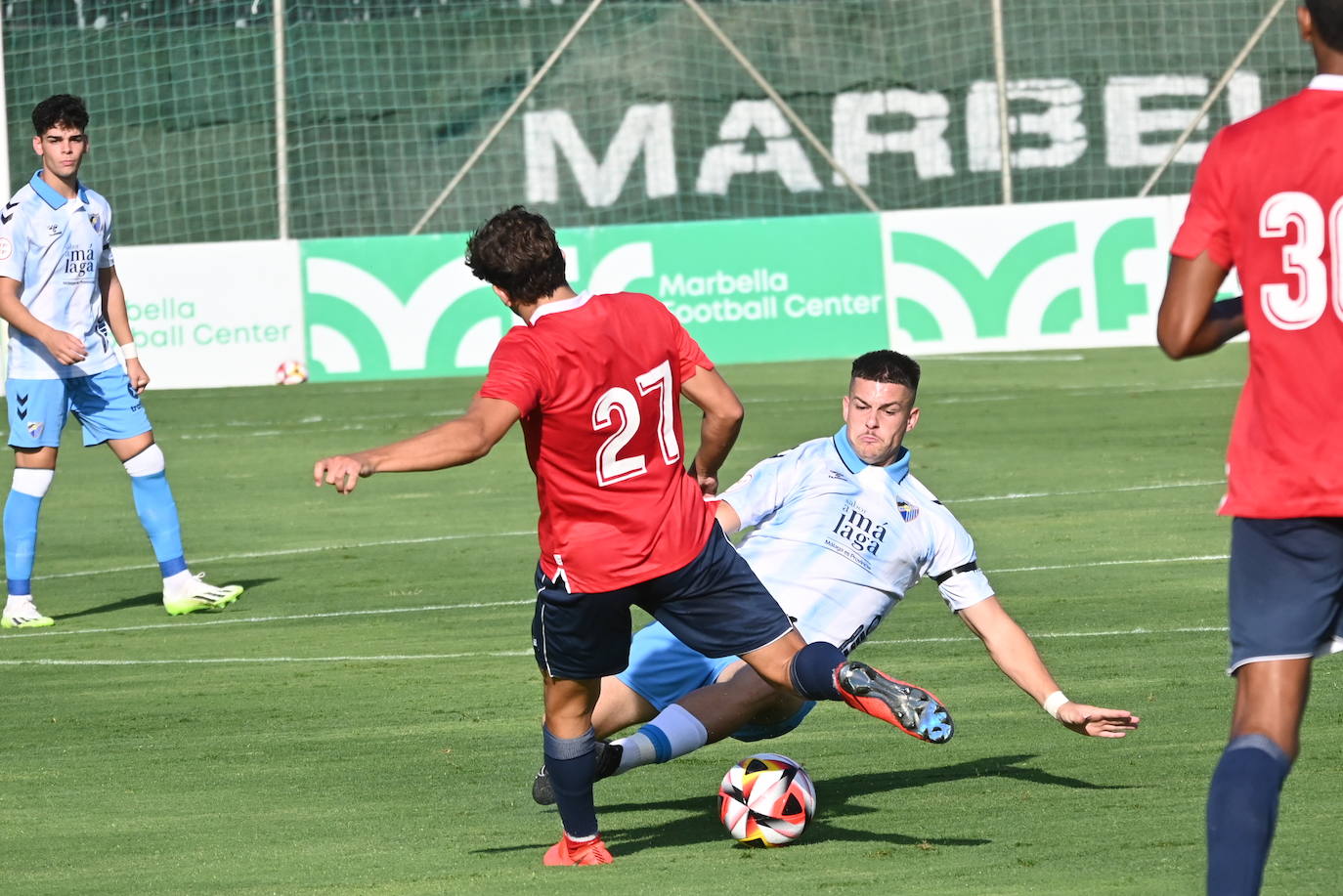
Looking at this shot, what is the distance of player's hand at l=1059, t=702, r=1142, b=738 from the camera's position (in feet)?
17.7

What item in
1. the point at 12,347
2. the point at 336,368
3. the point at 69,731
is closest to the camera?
the point at 69,731

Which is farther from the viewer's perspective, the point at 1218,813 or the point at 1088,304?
the point at 1088,304

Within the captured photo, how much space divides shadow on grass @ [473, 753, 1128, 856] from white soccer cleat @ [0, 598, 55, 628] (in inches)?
188

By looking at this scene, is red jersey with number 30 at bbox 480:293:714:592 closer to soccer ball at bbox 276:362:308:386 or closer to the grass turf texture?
the grass turf texture

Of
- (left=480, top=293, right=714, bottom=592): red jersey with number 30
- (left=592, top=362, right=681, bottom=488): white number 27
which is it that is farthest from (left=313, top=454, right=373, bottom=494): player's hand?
(left=592, top=362, right=681, bottom=488): white number 27

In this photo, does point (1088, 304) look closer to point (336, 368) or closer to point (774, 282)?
point (774, 282)

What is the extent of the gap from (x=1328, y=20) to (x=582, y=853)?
2808 mm

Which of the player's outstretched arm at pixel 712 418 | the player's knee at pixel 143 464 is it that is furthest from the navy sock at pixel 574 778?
the player's knee at pixel 143 464

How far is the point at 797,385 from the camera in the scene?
20.3 meters

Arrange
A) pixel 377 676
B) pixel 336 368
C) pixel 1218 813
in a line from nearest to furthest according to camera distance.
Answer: pixel 1218 813
pixel 377 676
pixel 336 368

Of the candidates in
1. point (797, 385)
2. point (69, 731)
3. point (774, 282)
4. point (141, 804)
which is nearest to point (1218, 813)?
point (141, 804)

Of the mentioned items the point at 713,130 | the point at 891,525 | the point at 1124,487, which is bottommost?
the point at 1124,487

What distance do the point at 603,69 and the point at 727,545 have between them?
23978mm

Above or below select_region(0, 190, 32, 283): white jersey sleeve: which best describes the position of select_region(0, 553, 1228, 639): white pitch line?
below
